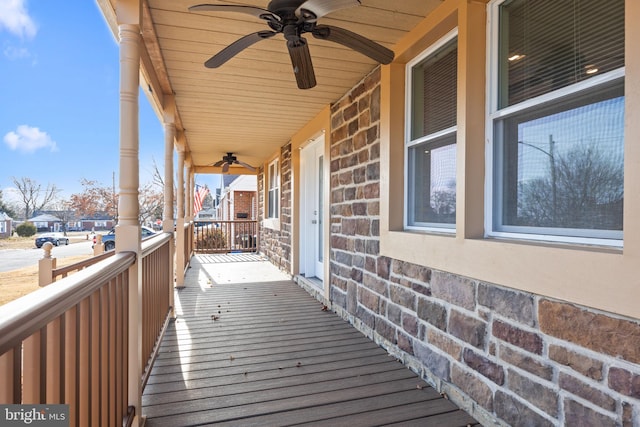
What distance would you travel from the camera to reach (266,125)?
512 cm

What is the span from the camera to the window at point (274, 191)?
293 inches

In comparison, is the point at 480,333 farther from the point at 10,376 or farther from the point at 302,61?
the point at 10,376

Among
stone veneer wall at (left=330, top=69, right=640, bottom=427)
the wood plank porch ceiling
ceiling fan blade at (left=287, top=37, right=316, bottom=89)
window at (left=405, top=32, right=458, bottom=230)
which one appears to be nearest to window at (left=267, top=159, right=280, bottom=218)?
the wood plank porch ceiling

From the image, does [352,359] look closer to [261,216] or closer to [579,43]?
[579,43]

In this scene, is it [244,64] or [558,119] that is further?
[244,64]

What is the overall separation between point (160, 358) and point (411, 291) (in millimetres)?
1946

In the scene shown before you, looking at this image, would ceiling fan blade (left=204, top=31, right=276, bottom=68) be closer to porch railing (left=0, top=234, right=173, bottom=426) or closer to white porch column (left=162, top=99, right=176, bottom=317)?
porch railing (left=0, top=234, right=173, bottom=426)

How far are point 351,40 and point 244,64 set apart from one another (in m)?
1.34

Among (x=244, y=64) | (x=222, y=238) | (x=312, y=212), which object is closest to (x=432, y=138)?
(x=244, y=64)

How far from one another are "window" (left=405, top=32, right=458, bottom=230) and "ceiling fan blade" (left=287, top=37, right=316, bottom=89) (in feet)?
2.87

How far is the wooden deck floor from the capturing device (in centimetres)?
200

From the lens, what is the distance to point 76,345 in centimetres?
120

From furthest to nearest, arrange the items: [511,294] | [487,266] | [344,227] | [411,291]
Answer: [344,227] < [411,291] < [487,266] < [511,294]

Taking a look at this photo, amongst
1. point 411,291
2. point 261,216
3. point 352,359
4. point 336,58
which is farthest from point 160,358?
point 261,216
